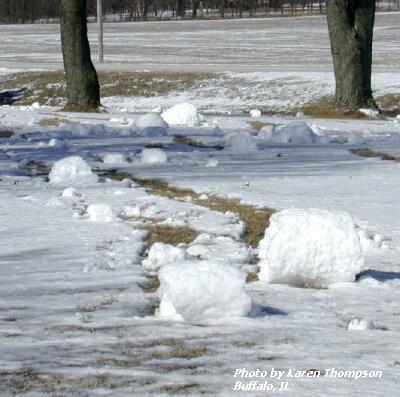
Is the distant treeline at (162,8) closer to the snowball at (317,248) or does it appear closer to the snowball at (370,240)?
the snowball at (370,240)

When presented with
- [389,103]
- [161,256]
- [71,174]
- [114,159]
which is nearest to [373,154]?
[114,159]

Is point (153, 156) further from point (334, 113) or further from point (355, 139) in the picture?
point (334, 113)

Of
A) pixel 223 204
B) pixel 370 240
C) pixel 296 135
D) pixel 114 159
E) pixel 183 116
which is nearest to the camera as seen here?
pixel 370 240

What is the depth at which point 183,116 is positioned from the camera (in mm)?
17422

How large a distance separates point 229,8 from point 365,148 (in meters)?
89.3

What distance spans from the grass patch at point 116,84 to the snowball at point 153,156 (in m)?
18.0

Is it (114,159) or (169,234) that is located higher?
(169,234)

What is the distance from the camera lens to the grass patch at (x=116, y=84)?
103 feet

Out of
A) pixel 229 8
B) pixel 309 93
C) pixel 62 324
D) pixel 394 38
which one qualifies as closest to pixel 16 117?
pixel 309 93

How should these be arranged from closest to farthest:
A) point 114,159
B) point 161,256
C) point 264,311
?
1. point 264,311
2. point 161,256
3. point 114,159

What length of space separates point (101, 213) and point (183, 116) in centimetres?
862

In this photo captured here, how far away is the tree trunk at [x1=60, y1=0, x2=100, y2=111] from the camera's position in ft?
68.0

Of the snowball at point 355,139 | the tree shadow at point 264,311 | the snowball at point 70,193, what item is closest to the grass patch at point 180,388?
the tree shadow at point 264,311

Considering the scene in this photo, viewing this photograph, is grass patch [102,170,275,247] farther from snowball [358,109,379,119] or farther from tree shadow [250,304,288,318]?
snowball [358,109,379,119]
